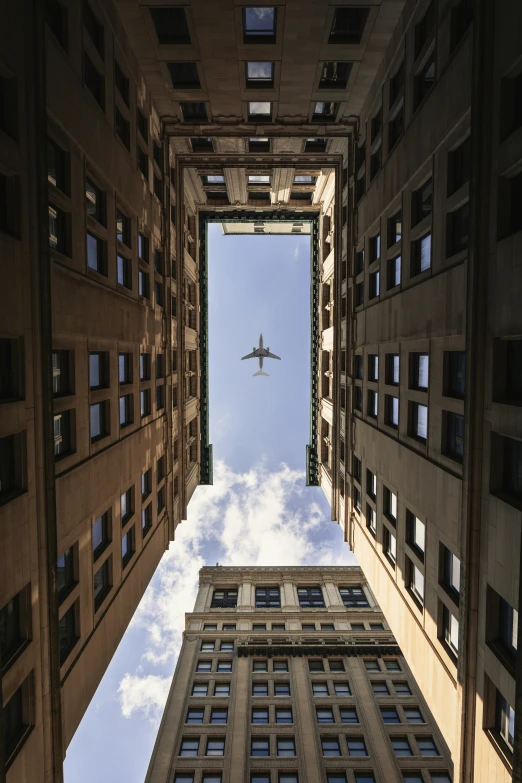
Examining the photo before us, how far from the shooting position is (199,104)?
1107 inches

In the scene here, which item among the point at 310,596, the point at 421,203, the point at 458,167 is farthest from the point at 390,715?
the point at 458,167

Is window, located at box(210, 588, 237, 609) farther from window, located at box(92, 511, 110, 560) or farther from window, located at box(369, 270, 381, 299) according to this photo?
window, located at box(369, 270, 381, 299)

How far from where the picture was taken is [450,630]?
17.0 m

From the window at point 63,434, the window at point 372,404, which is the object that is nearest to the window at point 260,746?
the window at point 372,404

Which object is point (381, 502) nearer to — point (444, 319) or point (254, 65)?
point (444, 319)

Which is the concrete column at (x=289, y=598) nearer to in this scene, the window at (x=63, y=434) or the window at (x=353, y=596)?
the window at (x=353, y=596)

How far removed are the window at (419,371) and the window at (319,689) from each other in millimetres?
35254

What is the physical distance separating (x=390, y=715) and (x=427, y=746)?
3.64 metres

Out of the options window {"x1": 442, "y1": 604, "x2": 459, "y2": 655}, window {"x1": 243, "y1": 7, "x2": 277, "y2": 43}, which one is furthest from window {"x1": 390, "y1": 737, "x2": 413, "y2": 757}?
window {"x1": 243, "y1": 7, "x2": 277, "y2": 43}

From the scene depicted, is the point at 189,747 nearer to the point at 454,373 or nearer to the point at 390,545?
the point at 390,545

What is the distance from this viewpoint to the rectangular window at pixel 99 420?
19.2 m

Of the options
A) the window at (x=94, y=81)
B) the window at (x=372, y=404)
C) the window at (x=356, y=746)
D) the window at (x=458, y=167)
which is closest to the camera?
the window at (x=458, y=167)

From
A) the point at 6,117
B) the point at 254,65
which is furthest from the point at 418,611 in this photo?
the point at 254,65

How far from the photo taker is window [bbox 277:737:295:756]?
Answer: 3478 centimetres
